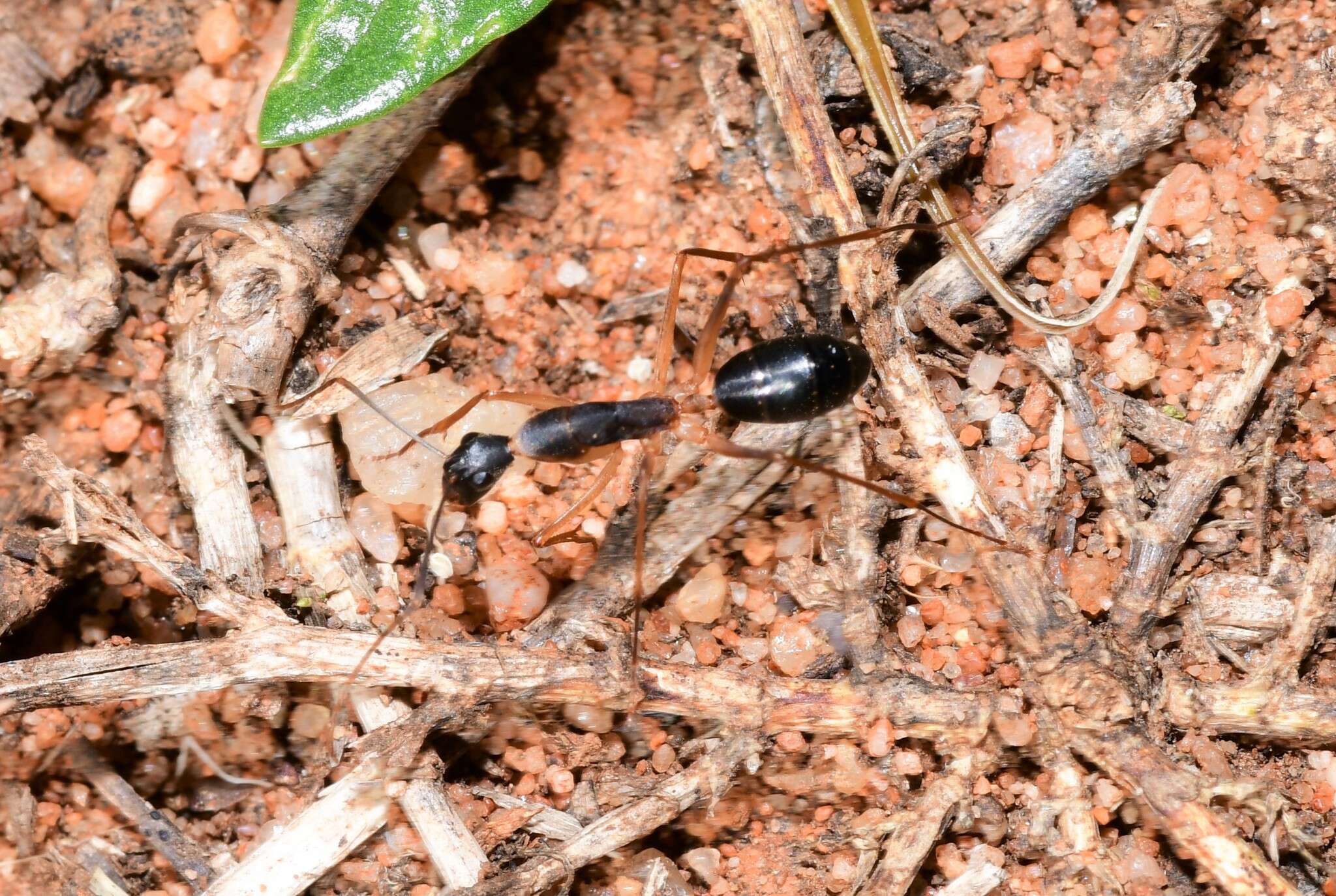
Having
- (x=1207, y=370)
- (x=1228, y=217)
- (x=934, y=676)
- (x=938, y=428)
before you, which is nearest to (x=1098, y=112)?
(x=1228, y=217)

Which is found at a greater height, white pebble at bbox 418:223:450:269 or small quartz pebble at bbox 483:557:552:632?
white pebble at bbox 418:223:450:269

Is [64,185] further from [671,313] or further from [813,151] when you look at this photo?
[813,151]

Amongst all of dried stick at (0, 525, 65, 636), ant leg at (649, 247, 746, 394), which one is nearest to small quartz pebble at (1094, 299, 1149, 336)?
ant leg at (649, 247, 746, 394)

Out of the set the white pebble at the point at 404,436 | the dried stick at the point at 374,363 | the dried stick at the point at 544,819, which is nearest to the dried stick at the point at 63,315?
the dried stick at the point at 374,363

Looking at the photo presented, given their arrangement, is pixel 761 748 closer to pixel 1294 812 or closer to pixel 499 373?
pixel 1294 812

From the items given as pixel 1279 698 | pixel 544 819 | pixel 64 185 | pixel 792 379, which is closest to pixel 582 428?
pixel 792 379

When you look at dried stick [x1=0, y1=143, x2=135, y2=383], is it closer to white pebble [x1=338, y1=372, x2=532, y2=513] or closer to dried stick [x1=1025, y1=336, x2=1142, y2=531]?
white pebble [x1=338, y1=372, x2=532, y2=513]
